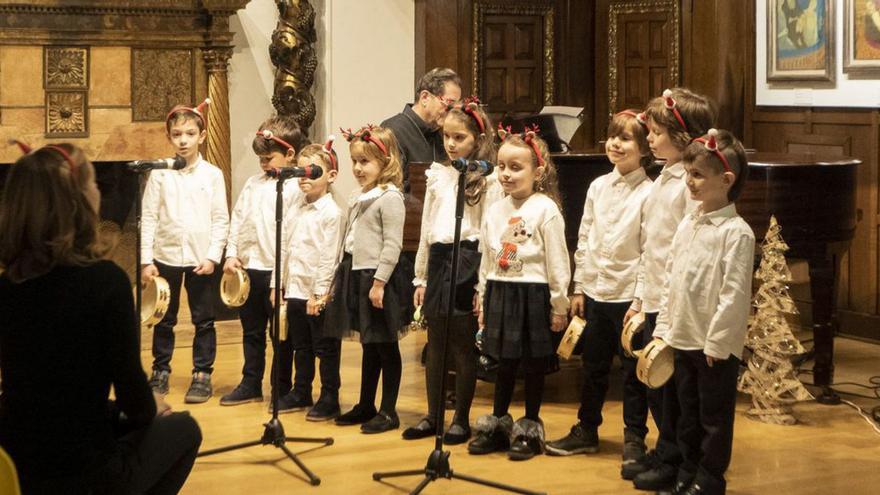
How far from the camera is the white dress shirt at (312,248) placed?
5.47m

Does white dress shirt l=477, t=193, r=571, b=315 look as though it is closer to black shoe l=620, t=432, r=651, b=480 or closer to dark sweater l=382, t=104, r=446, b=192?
black shoe l=620, t=432, r=651, b=480

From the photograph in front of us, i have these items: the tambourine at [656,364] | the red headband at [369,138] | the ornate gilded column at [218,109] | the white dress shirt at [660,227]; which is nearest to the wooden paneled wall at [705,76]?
the ornate gilded column at [218,109]

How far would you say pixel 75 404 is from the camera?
3.08m

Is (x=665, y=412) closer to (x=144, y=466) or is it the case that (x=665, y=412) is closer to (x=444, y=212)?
(x=444, y=212)

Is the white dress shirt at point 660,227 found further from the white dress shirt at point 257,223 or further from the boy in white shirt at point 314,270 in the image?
the white dress shirt at point 257,223

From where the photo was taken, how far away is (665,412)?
4.41 m

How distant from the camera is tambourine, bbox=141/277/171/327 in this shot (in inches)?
224

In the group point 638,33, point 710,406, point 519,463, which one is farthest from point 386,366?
point 638,33

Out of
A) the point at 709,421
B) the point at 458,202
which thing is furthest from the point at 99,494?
the point at 709,421

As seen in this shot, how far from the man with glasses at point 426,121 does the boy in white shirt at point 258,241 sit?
55 centimetres

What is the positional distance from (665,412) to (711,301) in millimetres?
521

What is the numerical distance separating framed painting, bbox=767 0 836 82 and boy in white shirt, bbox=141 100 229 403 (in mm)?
3860

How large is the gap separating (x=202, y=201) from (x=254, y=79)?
2423mm

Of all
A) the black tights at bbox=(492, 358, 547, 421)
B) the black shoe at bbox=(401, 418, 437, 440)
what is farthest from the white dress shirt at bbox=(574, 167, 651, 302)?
the black shoe at bbox=(401, 418, 437, 440)
